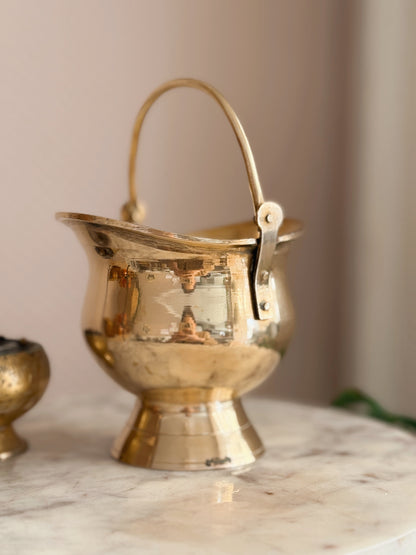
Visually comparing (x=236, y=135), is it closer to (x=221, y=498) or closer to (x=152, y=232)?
(x=152, y=232)

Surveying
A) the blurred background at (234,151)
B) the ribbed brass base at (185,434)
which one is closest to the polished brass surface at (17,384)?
the ribbed brass base at (185,434)

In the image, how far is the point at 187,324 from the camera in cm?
71

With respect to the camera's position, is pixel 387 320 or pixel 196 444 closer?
pixel 196 444

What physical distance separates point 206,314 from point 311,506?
0.64 feet

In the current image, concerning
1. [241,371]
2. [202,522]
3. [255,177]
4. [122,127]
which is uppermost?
[122,127]

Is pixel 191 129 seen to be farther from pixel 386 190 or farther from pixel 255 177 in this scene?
pixel 255 177

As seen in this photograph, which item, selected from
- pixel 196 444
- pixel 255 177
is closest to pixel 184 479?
pixel 196 444

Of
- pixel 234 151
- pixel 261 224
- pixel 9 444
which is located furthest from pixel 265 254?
pixel 234 151

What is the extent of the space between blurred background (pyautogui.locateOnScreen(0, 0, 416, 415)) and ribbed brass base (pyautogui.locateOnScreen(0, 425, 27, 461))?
52 cm

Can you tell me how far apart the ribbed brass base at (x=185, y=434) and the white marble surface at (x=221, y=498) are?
0.5 inches

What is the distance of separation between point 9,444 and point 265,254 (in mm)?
334

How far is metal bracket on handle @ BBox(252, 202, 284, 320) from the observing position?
71cm

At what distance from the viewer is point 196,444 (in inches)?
29.4

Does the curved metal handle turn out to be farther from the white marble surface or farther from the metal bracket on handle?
the white marble surface
